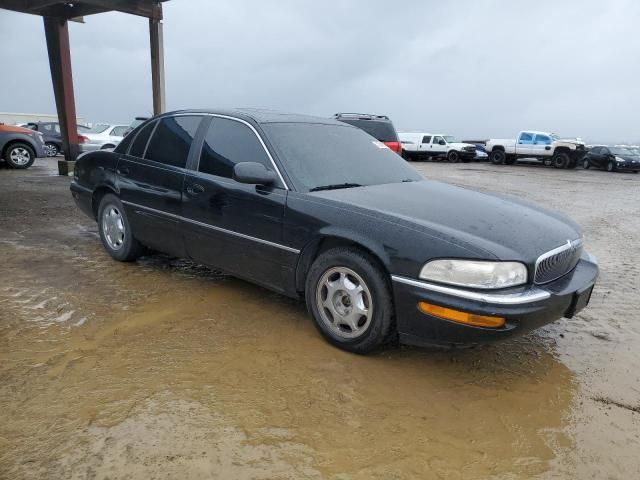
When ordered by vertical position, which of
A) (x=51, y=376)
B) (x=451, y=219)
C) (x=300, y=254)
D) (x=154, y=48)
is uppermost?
(x=154, y=48)

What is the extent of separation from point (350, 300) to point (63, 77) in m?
12.2

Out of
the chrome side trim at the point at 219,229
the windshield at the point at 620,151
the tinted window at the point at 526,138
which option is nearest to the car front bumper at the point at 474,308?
the chrome side trim at the point at 219,229

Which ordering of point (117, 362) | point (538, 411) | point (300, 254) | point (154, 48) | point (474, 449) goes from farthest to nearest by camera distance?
point (154, 48) → point (300, 254) → point (117, 362) → point (538, 411) → point (474, 449)

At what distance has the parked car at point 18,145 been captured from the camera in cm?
1342

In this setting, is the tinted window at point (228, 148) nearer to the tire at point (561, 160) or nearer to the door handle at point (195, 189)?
the door handle at point (195, 189)

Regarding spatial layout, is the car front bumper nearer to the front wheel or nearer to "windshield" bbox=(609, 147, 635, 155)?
the front wheel

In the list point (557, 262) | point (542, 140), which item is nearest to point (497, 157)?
point (542, 140)

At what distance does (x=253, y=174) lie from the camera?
3.35 meters

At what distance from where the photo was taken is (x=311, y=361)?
3.02 meters

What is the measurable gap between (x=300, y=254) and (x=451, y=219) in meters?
0.99

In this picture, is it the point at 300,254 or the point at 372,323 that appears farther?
the point at 300,254

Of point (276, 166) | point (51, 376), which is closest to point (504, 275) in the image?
point (276, 166)

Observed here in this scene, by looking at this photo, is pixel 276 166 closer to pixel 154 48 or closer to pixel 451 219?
pixel 451 219

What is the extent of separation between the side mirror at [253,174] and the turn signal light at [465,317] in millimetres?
1378
